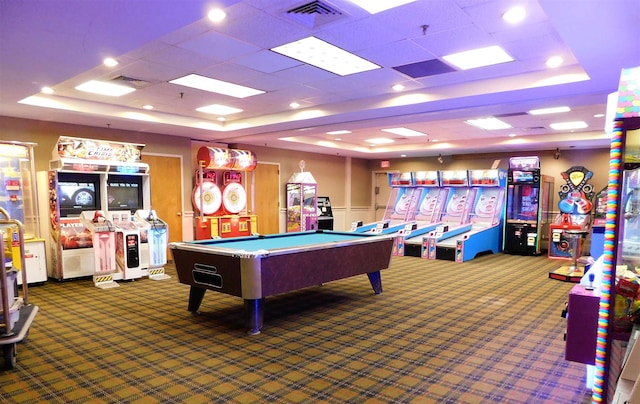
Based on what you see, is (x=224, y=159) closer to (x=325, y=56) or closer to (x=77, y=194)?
(x=77, y=194)

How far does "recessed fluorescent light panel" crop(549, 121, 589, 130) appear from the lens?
7693mm

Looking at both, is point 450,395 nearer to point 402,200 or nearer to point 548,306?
point 548,306

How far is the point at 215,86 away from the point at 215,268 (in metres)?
2.61

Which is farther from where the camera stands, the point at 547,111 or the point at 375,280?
the point at 547,111

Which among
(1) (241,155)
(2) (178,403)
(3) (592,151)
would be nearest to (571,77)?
(2) (178,403)

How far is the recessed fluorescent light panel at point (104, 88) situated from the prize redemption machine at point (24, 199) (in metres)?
1.46

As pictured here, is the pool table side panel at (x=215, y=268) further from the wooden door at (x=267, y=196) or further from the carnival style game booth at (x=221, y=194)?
the wooden door at (x=267, y=196)

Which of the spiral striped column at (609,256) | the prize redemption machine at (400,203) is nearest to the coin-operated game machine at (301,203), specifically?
the prize redemption machine at (400,203)

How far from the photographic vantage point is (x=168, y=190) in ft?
26.9

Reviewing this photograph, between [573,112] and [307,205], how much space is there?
6252 millimetres

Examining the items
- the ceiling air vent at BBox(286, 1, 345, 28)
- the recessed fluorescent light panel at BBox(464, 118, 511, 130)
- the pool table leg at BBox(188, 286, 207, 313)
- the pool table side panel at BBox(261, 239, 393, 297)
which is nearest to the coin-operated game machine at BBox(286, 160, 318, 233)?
→ the recessed fluorescent light panel at BBox(464, 118, 511, 130)

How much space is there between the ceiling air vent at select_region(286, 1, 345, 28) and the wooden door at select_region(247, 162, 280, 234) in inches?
266

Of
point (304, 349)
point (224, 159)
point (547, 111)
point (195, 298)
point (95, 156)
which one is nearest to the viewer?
point (304, 349)

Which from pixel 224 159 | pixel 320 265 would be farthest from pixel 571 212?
pixel 224 159
